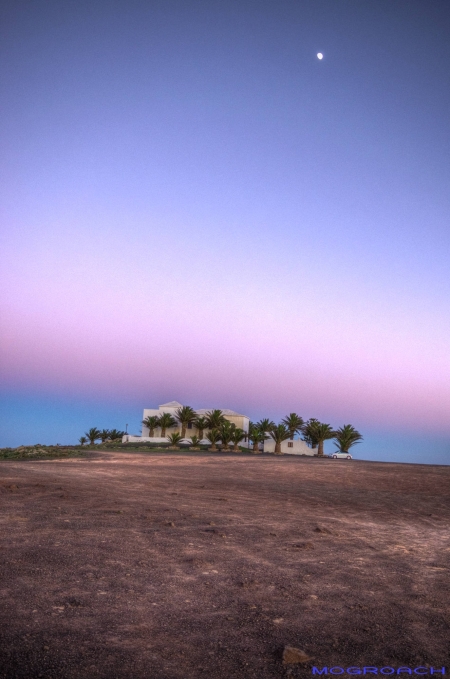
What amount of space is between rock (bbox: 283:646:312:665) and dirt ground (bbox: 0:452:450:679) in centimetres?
6

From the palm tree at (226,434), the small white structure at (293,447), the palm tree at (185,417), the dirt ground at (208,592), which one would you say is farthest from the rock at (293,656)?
the small white structure at (293,447)

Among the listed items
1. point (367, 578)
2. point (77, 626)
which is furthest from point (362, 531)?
point (77, 626)

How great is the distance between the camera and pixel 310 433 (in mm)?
67125

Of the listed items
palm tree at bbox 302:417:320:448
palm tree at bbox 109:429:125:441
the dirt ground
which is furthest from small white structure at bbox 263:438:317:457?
the dirt ground

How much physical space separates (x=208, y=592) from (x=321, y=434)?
207 ft

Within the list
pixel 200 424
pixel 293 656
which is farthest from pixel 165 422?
pixel 293 656

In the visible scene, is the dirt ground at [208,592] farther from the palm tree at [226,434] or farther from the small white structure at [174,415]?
the small white structure at [174,415]

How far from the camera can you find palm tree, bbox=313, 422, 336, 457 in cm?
6531

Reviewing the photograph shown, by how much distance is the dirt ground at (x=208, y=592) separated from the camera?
3.66 meters

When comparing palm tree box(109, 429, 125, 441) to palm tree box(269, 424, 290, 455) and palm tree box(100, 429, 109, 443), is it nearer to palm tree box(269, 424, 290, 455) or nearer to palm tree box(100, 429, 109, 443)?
palm tree box(100, 429, 109, 443)

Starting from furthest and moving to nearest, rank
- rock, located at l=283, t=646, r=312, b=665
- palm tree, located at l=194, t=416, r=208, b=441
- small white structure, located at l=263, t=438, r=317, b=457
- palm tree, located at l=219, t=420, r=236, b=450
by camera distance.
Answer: palm tree, located at l=194, t=416, r=208, b=441 → small white structure, located at l=263, t=438, r=317, b=457 → palm tree, located at l=219, t=420, r=236, b=450 → rock, located at l=283, t=646, r=312, b=665

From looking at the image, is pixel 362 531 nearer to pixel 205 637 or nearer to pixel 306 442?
pixel 205 637

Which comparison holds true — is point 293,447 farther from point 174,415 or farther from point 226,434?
point 174,415

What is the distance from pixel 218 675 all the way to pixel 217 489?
1316 cm
